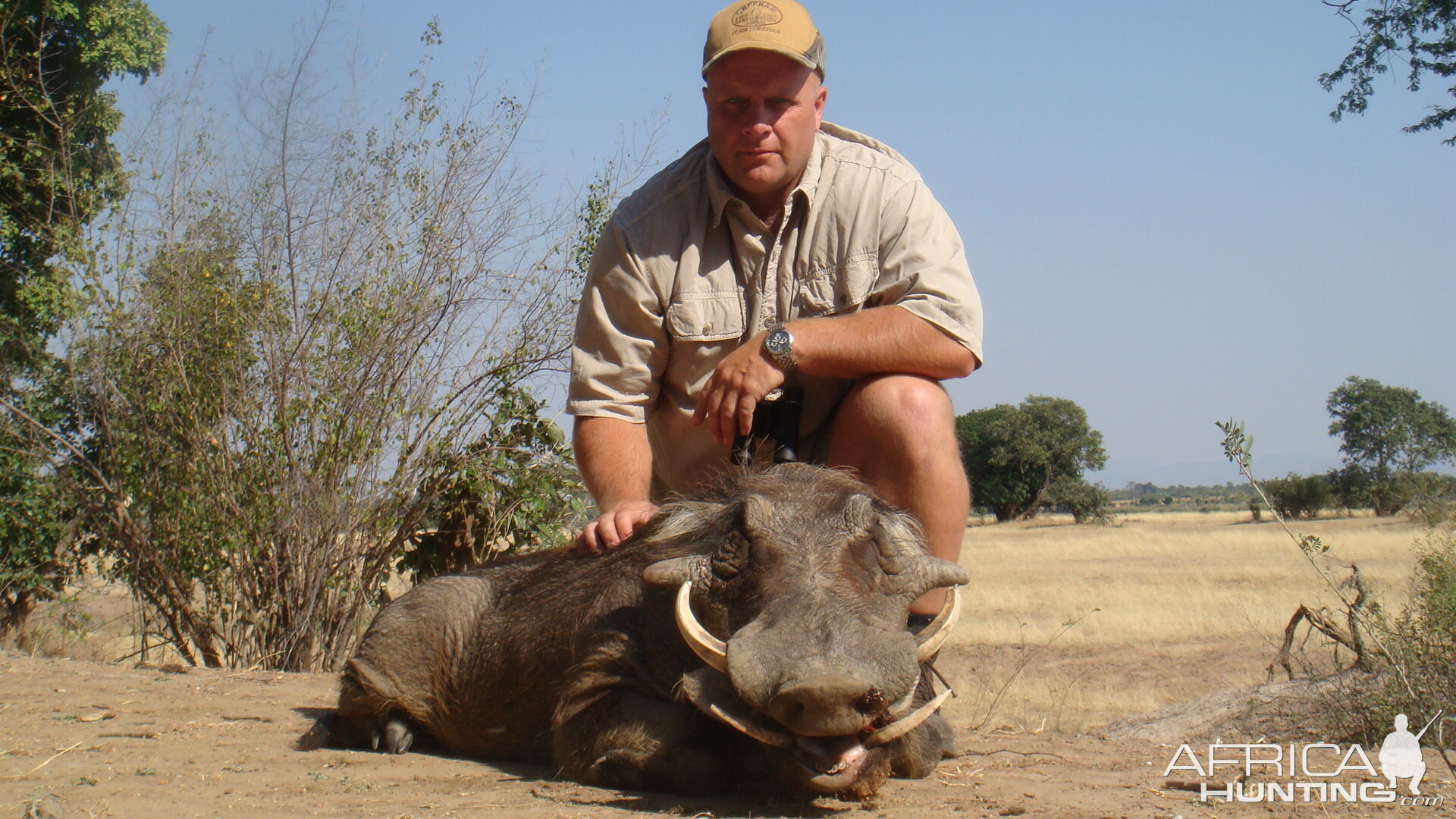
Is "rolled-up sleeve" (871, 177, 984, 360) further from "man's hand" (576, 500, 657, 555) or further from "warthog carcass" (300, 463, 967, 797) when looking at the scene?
"man's hand" (576, 500, 657, 555)

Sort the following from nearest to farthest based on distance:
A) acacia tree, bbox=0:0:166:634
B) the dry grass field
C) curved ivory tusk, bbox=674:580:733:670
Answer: curved ivory tusk, bbox=674:580:733:670 < acacia tree, bbox=0:0:166:634 < the dry grass field

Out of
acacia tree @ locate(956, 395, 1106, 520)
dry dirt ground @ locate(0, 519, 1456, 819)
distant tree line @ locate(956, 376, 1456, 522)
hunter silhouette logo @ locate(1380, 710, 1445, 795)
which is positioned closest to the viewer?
dry dirt ground @ locate(0, 519, 1456, 819)

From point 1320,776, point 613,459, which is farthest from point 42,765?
point 1320,776

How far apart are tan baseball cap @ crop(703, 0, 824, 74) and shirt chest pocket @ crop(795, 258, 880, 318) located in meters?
0.70

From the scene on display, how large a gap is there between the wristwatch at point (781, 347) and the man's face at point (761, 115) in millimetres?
623

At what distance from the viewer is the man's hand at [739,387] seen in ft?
12.0

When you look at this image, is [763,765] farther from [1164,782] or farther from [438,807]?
[1164,782]

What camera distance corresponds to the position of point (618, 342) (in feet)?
14.1

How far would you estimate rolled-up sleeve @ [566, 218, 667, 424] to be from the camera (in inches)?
168

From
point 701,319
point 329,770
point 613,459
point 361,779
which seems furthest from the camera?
point 701,319

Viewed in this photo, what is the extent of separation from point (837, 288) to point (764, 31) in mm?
906

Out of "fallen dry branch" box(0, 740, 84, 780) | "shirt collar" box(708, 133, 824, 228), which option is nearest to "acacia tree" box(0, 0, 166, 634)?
"fallen dry branch" box(0, 740, 84, 780)

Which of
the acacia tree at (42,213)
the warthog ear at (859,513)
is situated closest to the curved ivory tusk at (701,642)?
the warthog ear at (859,513)

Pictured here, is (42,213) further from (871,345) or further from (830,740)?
(830,740)
